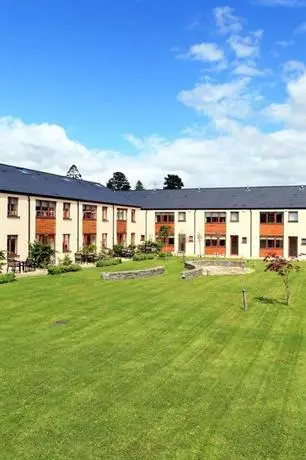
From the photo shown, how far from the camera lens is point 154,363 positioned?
12.0 metres

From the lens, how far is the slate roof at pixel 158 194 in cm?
3953

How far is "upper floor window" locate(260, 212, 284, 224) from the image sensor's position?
5100 cm

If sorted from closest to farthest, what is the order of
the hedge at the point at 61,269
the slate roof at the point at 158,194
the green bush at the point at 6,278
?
the green bush at the point at 6,278 → the hedge at the point at 61,269 → the slate roof at the point at 158,194

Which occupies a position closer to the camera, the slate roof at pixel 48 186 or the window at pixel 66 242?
the slate roof at pixel 48 186

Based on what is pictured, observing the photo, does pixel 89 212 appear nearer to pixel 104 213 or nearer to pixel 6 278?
pixel 104 213

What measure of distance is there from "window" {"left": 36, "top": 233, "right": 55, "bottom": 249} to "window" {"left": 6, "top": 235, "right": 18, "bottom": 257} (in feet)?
8.96

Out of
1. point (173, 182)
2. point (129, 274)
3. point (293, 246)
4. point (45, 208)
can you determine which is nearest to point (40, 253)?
point (45, 208)

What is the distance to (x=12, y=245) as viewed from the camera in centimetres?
3512

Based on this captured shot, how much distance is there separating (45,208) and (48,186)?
402 cm

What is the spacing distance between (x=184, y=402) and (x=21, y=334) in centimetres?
734

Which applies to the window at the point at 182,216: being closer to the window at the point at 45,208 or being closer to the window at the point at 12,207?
the window at the point at 45,208

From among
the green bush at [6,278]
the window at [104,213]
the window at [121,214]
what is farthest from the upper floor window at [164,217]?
the green bush at [6,278]

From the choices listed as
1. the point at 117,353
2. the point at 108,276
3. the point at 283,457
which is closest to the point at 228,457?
the point at 283,457

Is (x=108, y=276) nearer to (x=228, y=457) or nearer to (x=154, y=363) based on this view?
(x=154, y=363)
